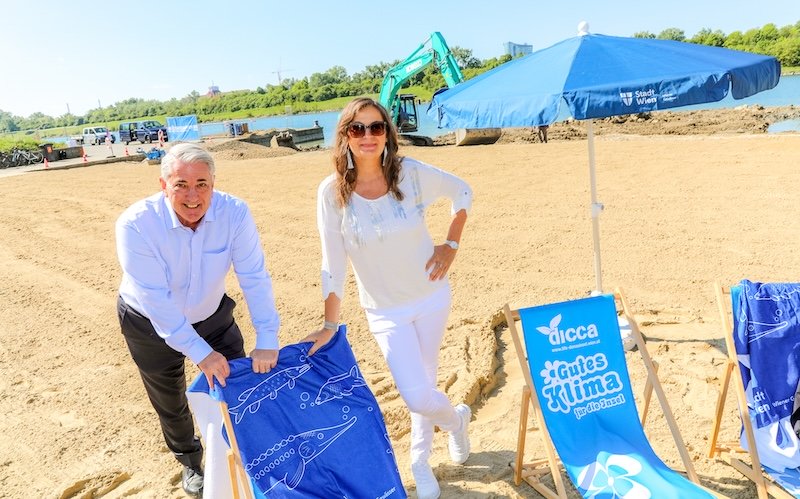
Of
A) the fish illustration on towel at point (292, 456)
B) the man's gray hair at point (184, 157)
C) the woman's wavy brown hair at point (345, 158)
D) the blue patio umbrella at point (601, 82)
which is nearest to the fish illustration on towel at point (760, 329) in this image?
the blue patio umbrella at point (601, 82)

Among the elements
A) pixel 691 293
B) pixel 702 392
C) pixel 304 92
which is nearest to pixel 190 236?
pixel 702 392

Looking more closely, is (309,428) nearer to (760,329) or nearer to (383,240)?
(383,240)

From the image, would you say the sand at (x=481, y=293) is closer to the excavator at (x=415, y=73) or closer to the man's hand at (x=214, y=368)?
the man's hand at (x=214, y=368)

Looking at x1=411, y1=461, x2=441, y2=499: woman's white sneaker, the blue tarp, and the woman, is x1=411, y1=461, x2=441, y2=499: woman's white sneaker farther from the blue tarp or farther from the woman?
the blue tarp

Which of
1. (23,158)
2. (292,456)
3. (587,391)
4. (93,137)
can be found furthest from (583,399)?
(93,137)

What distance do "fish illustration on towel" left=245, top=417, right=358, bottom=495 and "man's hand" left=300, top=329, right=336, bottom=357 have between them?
376mm

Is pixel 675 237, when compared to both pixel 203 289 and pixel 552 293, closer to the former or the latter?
pixel 552 293

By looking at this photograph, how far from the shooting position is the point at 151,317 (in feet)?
8.69

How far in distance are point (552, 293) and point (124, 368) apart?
4.07 metres

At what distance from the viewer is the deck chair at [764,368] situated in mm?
2918

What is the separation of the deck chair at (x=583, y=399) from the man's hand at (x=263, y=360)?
1.20 metres

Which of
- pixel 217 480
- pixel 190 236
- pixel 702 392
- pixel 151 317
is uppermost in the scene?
pixel 190 236

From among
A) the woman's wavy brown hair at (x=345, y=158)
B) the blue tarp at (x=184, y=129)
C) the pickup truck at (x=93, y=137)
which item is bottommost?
the woman's wavy brown hair at (x=345, y=158)

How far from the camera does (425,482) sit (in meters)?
3.07
